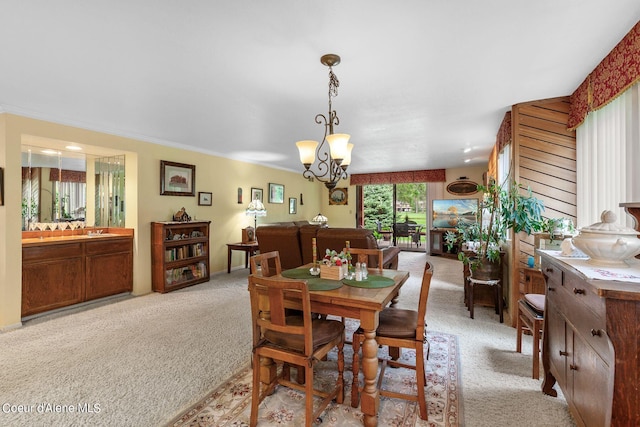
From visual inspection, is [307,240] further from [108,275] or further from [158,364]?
[108,275]

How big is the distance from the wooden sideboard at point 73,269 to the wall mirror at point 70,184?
41cm

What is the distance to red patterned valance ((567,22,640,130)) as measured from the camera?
1.87 meters

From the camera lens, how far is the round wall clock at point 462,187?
7.82m

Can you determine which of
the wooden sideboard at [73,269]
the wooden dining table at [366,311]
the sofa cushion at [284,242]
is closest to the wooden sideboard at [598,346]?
the wooden dining table at [366,311]

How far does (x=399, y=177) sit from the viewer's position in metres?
8.53

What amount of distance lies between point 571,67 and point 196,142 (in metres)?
4.80

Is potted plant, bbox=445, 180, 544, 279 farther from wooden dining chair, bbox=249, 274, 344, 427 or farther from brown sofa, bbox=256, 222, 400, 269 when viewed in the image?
wooden dining chair, bbox=249, 274, 344, 427

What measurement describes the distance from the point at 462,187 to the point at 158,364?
306 inches

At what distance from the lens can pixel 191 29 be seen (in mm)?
1838

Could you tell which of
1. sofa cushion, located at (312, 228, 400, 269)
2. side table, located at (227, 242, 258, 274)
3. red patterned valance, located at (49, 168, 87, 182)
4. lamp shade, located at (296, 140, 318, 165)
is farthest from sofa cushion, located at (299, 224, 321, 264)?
red patterned valance, located at (49, 168, 87, 182)

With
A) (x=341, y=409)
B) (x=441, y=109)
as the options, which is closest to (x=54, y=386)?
(x=341, y=409)

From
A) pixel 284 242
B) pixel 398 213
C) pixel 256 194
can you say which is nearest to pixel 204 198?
pixel 256 194

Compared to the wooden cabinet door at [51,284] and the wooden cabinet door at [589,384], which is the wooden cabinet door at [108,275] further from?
the wooden cabinet door at [589,384]

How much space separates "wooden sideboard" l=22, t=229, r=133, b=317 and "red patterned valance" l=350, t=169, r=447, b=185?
630cm
